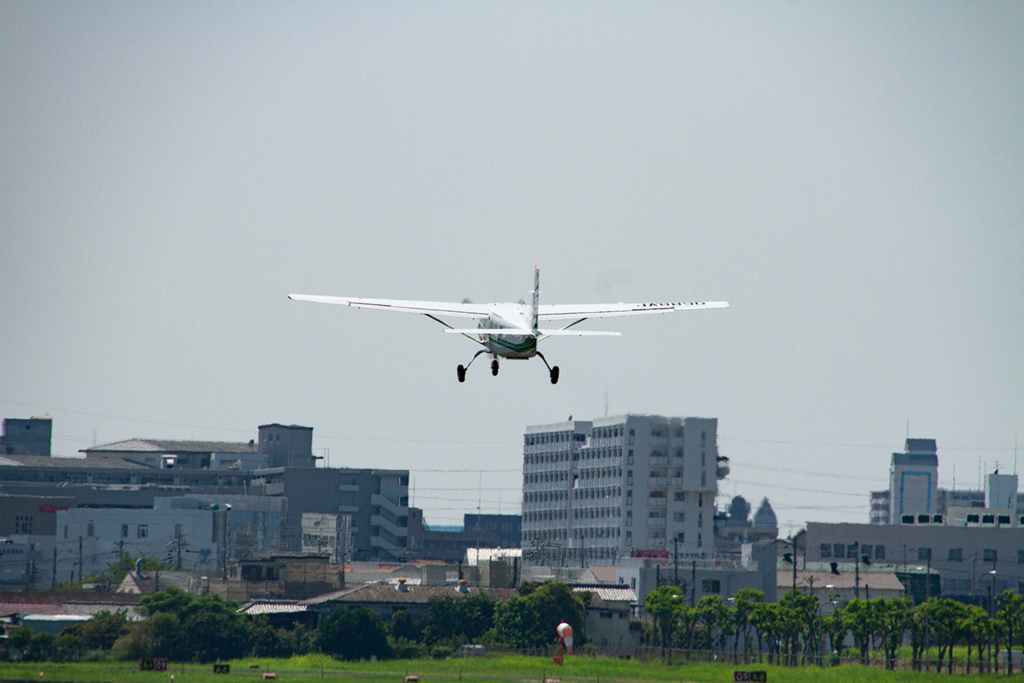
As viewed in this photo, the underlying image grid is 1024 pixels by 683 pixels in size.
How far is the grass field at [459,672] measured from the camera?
109 m

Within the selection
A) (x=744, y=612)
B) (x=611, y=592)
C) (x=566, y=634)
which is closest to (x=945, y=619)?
(x=744, y=612)

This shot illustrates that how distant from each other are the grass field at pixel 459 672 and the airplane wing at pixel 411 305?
42.1m

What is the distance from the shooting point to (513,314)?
220 feet

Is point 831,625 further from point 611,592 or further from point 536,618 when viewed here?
point 611,592

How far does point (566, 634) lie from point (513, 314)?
223 feet

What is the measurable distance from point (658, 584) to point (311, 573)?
39.5 m

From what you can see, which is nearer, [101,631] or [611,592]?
[101,631]

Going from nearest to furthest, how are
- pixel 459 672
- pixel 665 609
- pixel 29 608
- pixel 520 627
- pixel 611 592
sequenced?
pixel 459 672
pixel 665 609
pixel 520 627
pixel 29 608
pixel 611 592

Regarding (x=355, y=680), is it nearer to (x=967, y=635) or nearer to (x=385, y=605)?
(x=385, y=605)

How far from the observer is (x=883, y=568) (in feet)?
630

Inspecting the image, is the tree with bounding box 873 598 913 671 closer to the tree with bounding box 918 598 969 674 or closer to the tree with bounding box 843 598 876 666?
the tree with bounding box 843 598 876 666

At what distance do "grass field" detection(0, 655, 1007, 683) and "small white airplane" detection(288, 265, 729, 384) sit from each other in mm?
43759

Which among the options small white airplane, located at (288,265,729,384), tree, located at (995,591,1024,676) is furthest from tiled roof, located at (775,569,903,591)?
small white airplane, located at (288,265,729,384)

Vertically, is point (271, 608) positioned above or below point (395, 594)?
below
